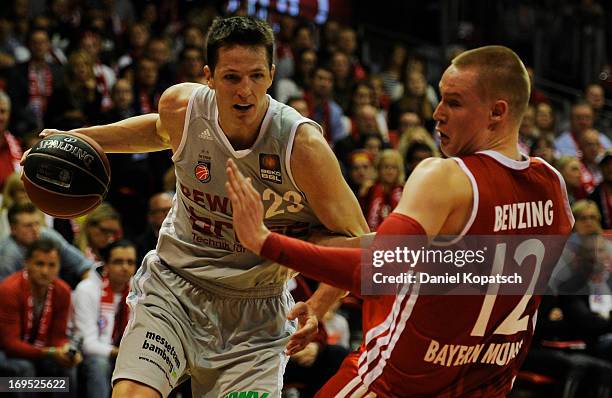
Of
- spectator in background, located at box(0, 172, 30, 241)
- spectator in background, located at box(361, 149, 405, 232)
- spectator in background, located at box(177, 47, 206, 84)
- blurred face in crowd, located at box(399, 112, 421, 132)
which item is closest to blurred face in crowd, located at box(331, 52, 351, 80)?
blurred face in crowd, located at box(399, 112, 421, 132)

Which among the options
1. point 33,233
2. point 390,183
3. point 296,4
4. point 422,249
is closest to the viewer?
point 422,249

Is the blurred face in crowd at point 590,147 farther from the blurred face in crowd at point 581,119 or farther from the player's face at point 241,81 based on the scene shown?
the player's face at point 241,81

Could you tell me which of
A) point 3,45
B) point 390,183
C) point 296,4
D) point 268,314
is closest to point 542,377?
point 390,183

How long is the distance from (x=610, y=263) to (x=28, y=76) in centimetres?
547

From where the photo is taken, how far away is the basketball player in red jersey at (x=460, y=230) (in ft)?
9.64

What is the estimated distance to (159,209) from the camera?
7156mm

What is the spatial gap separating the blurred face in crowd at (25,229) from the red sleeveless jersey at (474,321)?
396 centimetres

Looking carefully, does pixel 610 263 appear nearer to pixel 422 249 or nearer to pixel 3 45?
pixel 422 249

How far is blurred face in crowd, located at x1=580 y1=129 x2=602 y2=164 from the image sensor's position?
991cm

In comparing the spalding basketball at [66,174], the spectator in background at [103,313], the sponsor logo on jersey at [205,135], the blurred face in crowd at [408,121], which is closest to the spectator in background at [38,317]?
the spectator in background at [103,313]

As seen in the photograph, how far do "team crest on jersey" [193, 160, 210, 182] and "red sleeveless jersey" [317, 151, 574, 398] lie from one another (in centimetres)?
102

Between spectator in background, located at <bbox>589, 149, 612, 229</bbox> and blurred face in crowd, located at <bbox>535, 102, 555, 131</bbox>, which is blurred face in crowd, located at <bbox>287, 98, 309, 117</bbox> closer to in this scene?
spectator in background, located at <bbox>589, 149, 612, 229</bbox>

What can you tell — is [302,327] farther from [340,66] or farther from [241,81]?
[340,66]

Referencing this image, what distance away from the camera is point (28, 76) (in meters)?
9.04
